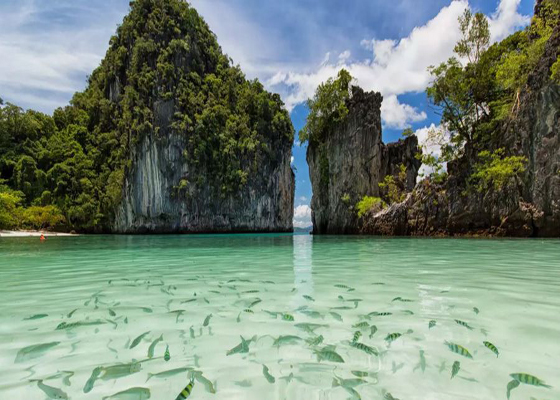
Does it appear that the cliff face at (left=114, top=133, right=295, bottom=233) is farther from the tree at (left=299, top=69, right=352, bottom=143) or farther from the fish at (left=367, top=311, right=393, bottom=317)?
the fish at (left=367, top=311, right=393, bottom=317)

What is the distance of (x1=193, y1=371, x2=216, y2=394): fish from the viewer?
1.60m

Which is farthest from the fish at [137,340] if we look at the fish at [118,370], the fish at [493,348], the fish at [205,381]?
the fish at [493,348]

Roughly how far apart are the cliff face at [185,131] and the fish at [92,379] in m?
35.7

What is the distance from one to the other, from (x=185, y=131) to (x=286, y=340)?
3746 centimetres

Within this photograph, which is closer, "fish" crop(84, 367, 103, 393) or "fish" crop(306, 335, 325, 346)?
"fish" crop(84, 367, 103, 393)

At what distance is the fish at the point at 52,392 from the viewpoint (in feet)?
4.98

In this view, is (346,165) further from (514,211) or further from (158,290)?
(158,290)

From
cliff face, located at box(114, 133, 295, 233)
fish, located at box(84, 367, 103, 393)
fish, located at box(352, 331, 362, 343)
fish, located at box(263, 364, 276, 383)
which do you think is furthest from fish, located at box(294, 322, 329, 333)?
cliff face, located at box(114, 133, 295, 233)

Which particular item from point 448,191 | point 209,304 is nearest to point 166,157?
point 448,191

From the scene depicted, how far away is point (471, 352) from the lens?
2.00 meters

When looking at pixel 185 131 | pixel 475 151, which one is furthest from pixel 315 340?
pixel 185 131

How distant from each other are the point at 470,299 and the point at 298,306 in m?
1.86

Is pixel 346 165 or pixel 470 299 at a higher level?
pixel 346 165

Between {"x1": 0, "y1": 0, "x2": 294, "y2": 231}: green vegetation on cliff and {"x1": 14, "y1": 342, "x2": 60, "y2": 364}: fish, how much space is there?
35.4 m
